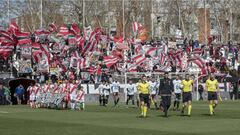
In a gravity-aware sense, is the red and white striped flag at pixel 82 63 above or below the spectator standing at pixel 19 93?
above

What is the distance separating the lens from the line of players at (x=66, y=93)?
44594 millimetres

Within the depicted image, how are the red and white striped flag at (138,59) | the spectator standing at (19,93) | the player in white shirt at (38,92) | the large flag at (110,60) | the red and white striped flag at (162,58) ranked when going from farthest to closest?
1. the red and white striped flag at (162,58)
2. the large flag at (110,60)
3. the red and white striped flag at (138,59)
4. the spectator standing at (19,93)
5. the player in white shirt at (38,92)

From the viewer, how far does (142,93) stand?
34.2 metres

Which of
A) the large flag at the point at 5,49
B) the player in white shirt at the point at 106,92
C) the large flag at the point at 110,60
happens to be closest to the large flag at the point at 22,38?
the large flag at the point at 5,49

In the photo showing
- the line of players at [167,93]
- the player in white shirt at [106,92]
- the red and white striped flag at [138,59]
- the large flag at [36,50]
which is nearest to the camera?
the line of players at [167,93]

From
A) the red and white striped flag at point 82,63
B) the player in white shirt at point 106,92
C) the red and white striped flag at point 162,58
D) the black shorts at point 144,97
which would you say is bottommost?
the black shorts at point 144,97

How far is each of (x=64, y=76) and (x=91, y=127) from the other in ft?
113

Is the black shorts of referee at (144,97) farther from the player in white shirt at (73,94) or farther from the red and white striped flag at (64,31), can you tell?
the red and white striped flag at (64,31)

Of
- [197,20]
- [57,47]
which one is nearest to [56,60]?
[57,47]

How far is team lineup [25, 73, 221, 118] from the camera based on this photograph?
3412 cm

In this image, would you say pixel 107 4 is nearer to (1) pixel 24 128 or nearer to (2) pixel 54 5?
(2) pixel 54 5

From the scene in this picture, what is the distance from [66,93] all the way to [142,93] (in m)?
12.8

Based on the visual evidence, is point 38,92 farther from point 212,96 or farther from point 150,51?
point 212,96

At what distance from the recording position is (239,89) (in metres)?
62.3
